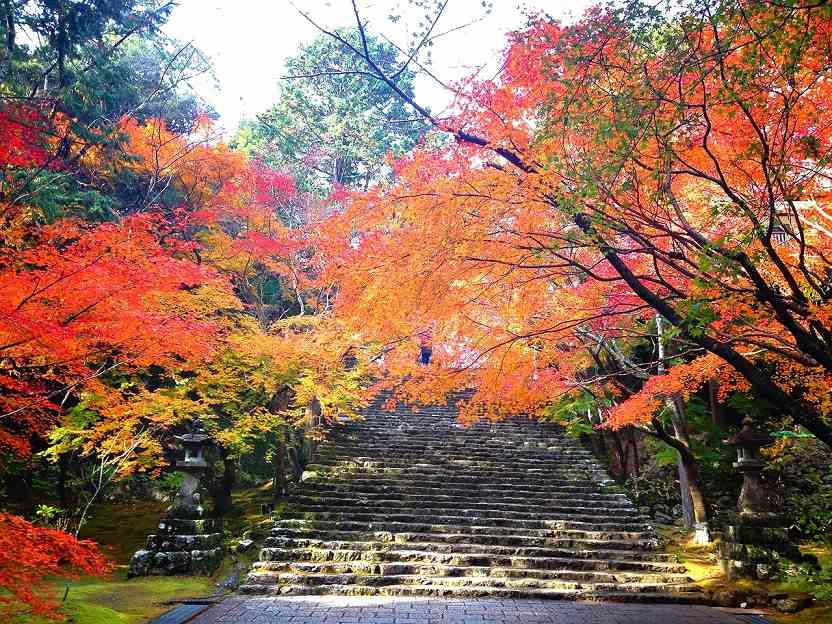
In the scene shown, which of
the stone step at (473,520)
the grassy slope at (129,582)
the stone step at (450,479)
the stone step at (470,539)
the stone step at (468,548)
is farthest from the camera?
the stone step at (450,479)

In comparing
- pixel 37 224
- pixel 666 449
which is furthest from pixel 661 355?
pixel 37 224

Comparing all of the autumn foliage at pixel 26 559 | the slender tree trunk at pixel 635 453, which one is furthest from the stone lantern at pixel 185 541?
the slender tree trunk at pixel 635 453

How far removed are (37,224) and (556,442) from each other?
13051 mm

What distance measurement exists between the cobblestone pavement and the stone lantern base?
2.01 meters

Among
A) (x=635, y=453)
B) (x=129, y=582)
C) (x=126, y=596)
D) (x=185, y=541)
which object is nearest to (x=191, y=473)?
(x=185, y=541)

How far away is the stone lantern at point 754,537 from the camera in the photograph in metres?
8.72

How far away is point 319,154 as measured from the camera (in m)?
21.3

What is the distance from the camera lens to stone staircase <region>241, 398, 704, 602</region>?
874cm

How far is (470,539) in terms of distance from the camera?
407 inches

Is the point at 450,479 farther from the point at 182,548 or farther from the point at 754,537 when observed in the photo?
the point at 754,537

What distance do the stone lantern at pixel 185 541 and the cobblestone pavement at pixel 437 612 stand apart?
2.03 m

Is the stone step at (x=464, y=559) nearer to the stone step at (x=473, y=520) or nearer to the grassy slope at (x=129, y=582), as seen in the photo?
the stone step at (x=473, y=520)

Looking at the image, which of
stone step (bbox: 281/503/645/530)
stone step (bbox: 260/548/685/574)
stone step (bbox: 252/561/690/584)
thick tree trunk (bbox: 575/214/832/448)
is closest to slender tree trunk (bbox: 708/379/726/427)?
stone step (bbox: 281/503/645/530)

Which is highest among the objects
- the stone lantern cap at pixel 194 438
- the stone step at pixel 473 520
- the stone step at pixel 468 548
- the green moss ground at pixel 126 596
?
the stone lantern cap at pixel 194 438
